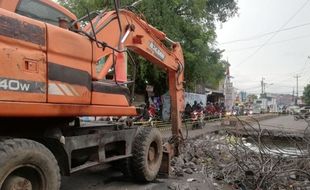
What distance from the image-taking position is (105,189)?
25.5 ft

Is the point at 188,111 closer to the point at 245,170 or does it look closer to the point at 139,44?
the point at 245,170

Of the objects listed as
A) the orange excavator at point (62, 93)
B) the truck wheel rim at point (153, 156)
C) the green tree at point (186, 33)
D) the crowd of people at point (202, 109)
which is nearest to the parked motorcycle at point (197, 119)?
the crowd of people at point (202, 109)

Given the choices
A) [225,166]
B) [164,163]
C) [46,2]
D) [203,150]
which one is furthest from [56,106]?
[203,150]

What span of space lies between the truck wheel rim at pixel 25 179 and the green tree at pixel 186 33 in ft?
63.4

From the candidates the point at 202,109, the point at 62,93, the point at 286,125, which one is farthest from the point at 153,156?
the point at 286,125

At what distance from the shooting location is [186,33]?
27.9 m

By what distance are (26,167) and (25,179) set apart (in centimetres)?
14

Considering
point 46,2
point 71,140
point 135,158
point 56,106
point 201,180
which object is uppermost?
point 46,2

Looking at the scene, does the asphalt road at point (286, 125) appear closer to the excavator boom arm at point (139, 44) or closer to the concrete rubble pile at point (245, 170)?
the concrete rubble pile at point (245, 170)

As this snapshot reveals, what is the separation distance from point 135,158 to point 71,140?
7.20 ft

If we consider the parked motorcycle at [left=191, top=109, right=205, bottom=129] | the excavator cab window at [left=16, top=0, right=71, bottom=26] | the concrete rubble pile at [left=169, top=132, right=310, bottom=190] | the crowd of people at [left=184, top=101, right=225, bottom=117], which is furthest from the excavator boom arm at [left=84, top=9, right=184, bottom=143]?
the crowd of people at [left=184, top=101, right=225, bottom=117]

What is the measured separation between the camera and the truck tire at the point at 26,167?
4.70 m

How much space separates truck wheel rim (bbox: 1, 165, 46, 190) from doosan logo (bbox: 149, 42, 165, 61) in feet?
14.7

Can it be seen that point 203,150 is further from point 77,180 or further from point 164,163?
point 77,180
